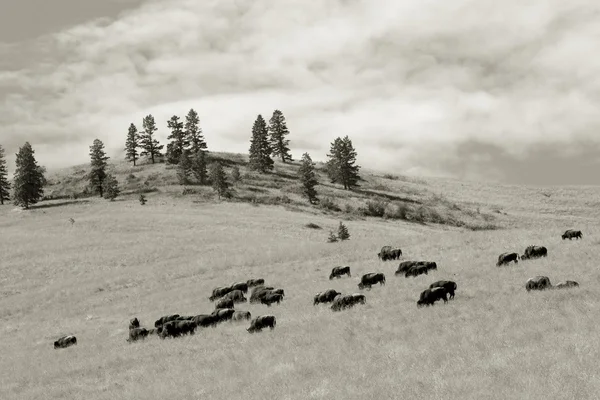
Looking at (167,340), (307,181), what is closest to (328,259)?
(167,340)

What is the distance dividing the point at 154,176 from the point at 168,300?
3358 inches

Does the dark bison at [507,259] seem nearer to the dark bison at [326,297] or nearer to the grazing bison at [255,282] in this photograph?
Answer: the dark bison at [326,297]

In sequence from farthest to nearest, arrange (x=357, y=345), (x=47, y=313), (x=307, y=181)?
1. (x=307, y=181)
2. (x=47, y=313)
3. (x=357, y=345)

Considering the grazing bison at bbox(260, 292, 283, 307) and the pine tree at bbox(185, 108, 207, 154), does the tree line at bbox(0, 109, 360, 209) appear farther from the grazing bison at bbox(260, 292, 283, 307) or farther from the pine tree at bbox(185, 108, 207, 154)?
the grazing bison at bbox(260, 292, 283, 307)

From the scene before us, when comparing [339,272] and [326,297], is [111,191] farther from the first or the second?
[326,297]

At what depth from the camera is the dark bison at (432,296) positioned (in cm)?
1998

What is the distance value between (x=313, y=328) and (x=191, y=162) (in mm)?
97116

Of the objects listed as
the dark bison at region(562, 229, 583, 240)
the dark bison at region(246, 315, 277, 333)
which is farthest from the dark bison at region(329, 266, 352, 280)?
the dark bison at region(562, 229, 583, 240)

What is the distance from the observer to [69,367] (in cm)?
1988

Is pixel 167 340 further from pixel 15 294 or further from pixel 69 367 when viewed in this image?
pixel 15 294

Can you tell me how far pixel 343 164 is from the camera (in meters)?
117

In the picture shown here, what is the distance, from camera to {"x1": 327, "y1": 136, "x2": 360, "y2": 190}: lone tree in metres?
117

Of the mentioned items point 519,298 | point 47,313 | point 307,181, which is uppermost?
point 307,181

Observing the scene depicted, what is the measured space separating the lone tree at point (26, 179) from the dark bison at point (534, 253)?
89084mm
